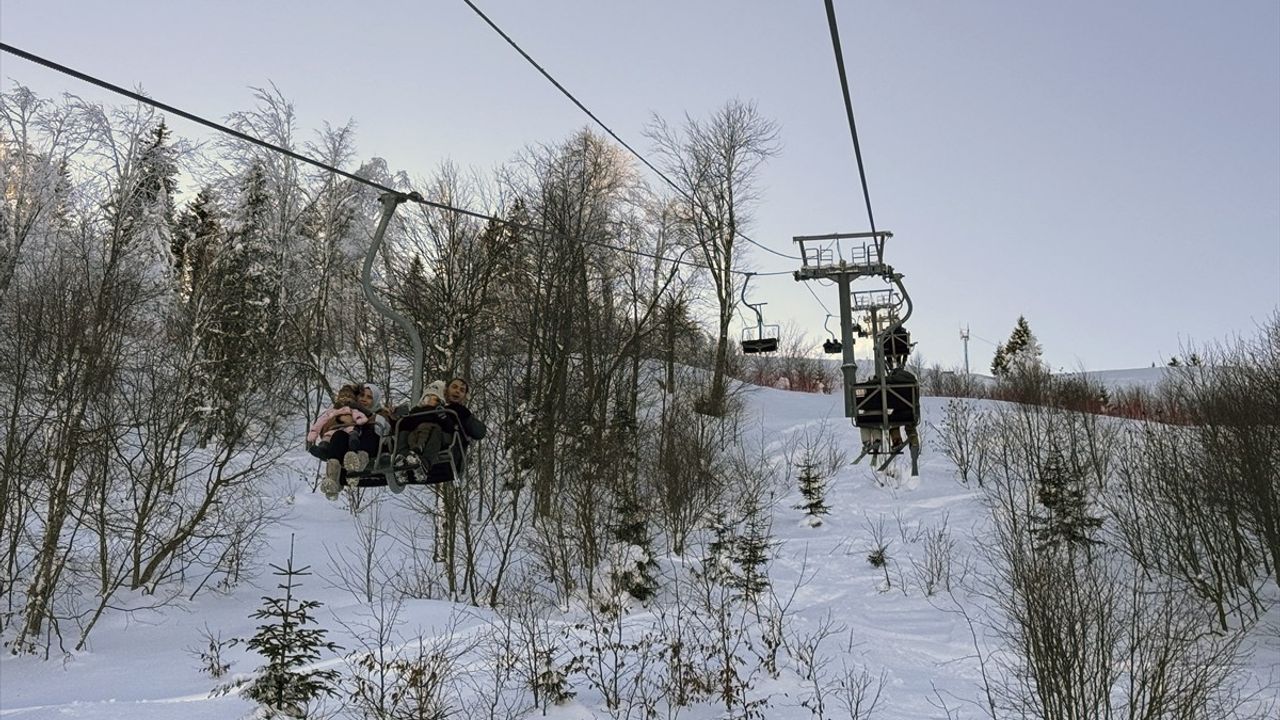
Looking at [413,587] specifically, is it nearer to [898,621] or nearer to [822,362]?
[898,621]

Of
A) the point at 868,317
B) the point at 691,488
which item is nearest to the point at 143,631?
the point at 691,488

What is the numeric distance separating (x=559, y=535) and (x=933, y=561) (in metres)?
9.78

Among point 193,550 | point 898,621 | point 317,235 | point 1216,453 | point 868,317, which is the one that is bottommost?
point 898,621

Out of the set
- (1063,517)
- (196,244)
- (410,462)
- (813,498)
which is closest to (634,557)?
(813,498)

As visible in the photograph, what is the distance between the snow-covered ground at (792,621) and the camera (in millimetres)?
13430

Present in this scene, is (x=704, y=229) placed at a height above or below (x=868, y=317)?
above

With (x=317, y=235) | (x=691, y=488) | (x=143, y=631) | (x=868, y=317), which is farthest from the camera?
(x=317, y=235)

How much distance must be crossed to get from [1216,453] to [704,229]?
18456 mm

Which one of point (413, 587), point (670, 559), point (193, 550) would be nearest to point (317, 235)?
point (193, 550)

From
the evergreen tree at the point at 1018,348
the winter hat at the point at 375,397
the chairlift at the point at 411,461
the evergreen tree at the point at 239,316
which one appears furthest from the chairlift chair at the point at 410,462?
the evergreen tree at the point at 1018,348

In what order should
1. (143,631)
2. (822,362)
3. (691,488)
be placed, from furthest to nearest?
(822,362) < (691,488) < (143,631)

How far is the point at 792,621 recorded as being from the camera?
57.4ft

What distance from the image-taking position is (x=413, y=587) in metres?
19.7

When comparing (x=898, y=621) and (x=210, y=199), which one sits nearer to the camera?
(x=898, y=621)
